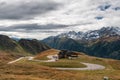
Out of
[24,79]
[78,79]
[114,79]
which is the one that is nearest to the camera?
[24,79]

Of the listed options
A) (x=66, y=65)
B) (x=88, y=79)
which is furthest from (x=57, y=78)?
(x=66, y=65)

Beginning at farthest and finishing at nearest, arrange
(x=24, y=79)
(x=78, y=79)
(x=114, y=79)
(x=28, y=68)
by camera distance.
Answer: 1. (x=28, y=68)
2. (x=114, y=79)
3. (x=78, y=79)
4. (x=24, y=79)

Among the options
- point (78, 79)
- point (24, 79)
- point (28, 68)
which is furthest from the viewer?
point (28, 68)

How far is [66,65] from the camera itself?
165 meters

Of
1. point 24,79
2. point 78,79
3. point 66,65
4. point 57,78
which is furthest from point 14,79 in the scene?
point 66,65

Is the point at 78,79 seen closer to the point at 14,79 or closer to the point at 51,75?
the point at 51,75

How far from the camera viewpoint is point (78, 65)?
166 meters

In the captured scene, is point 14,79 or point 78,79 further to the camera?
point 78,79

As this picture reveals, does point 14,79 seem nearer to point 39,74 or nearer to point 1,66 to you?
point 39,74

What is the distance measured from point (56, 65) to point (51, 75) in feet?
226

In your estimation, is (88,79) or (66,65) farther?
(66,65)

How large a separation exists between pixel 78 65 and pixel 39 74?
65572mm

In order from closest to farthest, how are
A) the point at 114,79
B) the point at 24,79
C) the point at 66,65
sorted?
the point at 24,79 < the point at 114,79 < the point at 66,65

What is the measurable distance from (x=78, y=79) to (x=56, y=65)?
261 ft
